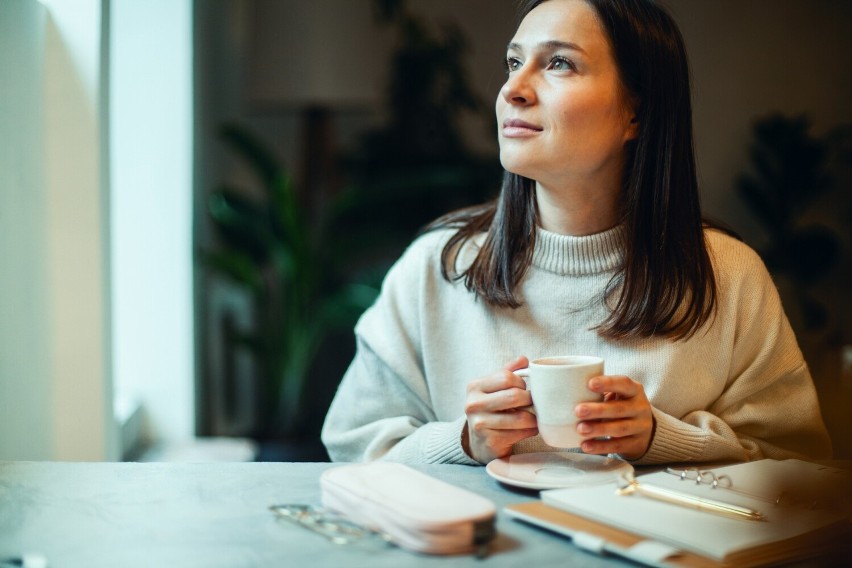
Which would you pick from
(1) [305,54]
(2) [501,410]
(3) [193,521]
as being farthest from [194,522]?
(1) [305,54]

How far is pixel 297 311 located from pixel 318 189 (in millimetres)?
547

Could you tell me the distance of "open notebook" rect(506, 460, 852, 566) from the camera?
0.69m

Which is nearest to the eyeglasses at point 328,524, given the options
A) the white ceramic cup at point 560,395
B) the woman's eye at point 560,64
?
the white ceramic cup at point 560,395

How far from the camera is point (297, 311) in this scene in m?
2.82

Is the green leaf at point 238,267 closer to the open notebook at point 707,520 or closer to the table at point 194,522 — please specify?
the table at point 194,522

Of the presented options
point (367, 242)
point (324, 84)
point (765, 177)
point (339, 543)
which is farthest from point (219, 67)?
point (339, 543)

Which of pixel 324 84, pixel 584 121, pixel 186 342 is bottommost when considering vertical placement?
pixel 186 342

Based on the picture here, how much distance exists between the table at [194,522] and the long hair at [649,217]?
0.37 m

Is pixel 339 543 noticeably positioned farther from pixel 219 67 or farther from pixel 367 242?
pixel 219 67

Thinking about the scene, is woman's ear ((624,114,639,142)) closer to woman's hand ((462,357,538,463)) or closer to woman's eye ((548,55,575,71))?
woman's eye ((548,55,575,71))

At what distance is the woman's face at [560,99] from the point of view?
47.1 inches

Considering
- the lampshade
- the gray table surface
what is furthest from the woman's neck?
the lampshade

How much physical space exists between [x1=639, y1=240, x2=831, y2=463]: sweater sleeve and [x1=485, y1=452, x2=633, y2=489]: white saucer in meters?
0.24

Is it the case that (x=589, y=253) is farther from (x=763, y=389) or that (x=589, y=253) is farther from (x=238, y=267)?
(x=238, y=267)
